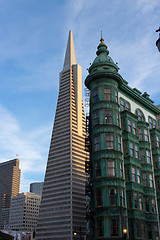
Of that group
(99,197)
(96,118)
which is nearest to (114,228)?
(99,197)

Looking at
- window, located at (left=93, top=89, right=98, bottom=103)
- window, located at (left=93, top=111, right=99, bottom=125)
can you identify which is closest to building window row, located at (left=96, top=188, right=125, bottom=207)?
window, located at (left=93, top=111, right=99, bottom=125)

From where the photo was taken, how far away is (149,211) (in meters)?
46.5

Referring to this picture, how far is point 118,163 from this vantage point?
42.5 metres

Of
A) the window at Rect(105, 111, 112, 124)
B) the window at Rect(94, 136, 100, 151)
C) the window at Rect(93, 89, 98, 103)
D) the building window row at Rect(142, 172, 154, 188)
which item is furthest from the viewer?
the building window row at Rect(142, 172, 154, 188)

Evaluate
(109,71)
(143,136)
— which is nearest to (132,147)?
(143,136)

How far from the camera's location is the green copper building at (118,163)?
1561 inches

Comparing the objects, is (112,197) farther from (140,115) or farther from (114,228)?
(140,115)

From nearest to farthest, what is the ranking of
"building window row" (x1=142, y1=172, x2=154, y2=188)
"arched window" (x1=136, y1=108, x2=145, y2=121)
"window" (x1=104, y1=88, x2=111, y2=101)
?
"window" (x1=104, y1=88, x2=111, y2=101), "building window row" (x1=142, y1=172, x2=154, y2=188), "arched window" (x1=136, y1=108, x2=145, y2=121)

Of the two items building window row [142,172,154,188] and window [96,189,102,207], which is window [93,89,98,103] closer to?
window [96,189,102,207]

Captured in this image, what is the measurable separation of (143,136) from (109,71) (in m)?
13.8

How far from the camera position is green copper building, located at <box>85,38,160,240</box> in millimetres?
39656

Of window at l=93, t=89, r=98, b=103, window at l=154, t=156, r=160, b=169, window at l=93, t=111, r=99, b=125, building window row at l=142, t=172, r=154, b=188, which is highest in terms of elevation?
window at l=93, t=89, r=98, b=103

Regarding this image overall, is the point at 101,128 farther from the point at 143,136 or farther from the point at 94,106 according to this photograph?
the point at 143,136

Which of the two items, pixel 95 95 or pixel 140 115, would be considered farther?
pixel 140 115
